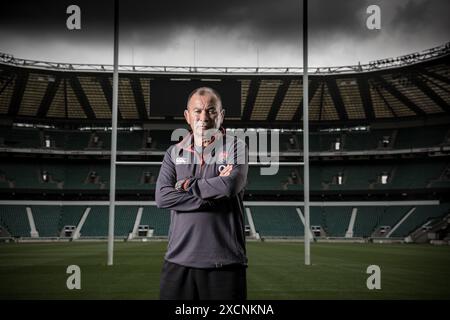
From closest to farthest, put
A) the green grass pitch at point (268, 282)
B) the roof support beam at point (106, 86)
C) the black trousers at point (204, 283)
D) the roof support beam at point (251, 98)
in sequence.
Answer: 1. the black trousers at point (204, 283)
2. the green grass pitch at point (268, 282)
3. the roof support beam at point (106, 86)
4. the roof support beam at point (251, 98)

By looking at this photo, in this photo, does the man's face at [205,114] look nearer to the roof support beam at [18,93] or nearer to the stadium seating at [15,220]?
the roof support beam at [18,93]

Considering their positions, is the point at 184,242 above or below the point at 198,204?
below

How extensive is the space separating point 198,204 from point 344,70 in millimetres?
31630

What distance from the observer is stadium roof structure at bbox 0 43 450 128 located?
31219 millimetres

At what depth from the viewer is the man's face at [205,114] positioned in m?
2.96

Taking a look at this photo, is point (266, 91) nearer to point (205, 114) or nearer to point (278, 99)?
point (278, 99)

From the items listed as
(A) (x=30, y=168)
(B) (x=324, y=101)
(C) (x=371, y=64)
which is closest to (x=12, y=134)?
(A) (x=30, y=168)

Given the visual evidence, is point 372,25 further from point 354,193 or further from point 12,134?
point 12,134

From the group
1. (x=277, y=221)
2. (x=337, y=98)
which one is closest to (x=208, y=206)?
(x=337, y=98)

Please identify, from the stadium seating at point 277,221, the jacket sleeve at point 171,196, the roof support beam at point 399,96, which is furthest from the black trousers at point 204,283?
the stadium seating at point 277,221

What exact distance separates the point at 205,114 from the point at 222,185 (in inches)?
17.7

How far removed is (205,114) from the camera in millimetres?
2953

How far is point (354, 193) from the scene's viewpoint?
38.6 meters

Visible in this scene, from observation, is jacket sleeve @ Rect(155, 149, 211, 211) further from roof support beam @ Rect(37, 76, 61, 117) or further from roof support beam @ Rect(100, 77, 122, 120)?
roof support beam @ Rect(37, 76, 61, 117)
